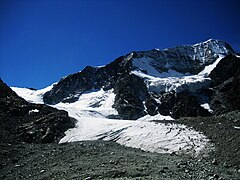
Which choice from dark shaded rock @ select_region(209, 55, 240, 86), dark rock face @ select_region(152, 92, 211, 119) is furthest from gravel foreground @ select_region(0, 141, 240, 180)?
dark shaded rock @ select_region(209, 55, 240, 86)

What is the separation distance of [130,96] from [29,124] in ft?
425

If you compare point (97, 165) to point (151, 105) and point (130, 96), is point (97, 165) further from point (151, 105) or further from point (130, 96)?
point (130, 96)

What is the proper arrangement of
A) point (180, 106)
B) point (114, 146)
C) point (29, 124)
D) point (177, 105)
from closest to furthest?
point (114, 146) < point (29, 124) < point (180, 106) < point (177, 105)

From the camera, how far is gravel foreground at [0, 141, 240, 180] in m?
13.1

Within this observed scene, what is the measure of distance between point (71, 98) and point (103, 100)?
3114 centimetres

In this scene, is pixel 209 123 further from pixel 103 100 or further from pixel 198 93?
pixel 103 100

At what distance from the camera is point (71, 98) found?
191 meters

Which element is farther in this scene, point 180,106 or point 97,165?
point 180,106

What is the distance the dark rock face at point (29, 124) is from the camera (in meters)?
28.6

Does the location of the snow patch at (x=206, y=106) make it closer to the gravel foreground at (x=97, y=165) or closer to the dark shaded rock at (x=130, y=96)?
the dark shaded rock at (x=130, y=96)

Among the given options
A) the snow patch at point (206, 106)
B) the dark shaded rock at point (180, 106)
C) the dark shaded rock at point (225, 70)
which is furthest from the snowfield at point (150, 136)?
the dark shaded rock at point (225, 70)

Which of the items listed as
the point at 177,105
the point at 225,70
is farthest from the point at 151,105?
the point at 225,70

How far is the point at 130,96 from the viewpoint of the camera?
161 meters

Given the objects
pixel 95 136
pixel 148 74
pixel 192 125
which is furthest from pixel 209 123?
pixel 148 74
